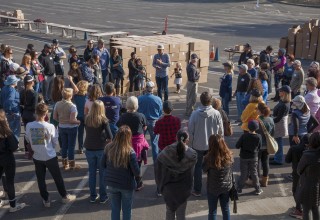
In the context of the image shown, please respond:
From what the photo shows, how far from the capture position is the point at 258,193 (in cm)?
962

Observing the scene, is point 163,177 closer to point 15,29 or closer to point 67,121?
point 67,121

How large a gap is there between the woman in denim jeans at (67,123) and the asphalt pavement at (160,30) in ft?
0.99

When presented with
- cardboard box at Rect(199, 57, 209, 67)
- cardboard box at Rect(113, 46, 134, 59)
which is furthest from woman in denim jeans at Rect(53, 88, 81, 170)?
cardboard box at Rect(199, 57, 209, 67)

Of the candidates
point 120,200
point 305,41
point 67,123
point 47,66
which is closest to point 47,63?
point 47,66

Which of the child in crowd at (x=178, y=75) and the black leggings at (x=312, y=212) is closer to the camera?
the black leggings at (x=312, y=212)

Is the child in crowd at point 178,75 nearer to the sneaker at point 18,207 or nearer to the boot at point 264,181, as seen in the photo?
the boot at point 264,181

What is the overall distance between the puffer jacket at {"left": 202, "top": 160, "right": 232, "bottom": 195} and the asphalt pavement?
1.17 meters

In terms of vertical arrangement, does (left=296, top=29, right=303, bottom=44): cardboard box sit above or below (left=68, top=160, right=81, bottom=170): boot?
above

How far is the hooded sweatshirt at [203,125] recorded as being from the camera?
355 inches

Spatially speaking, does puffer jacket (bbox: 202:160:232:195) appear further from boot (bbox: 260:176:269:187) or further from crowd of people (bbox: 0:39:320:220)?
boot (bbox: 260:176:269:187)

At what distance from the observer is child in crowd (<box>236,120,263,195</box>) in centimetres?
897

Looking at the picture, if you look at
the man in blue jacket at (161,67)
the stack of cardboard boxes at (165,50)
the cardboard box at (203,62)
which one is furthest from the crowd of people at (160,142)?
the cardboard box at (203,62)

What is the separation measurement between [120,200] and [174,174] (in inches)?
38.3

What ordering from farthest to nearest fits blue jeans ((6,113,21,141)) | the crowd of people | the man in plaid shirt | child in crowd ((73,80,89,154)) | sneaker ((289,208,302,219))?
blue jeans ((6,113,21,141)) → child in crowd ((73,80,89,154)) → the man in plaid shirt → sneaker ((289,208,302,219)) → the crowd of people
